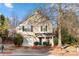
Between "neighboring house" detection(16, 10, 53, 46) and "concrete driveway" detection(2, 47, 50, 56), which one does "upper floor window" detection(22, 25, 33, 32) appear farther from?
"concrete driveway" detection(2, 47, 50, 56)

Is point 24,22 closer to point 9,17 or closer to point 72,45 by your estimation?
point 9,17

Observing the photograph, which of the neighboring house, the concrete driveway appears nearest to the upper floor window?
the neighboring house

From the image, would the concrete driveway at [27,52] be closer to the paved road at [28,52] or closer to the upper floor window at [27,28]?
the paved road at [28,52]

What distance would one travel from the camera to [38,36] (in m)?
4.38

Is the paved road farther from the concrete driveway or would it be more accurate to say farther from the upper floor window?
the upper floor window

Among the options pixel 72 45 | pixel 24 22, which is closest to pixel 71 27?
pixel 72 45

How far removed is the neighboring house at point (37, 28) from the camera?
4375mm

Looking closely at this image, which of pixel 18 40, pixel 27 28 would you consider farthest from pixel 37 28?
pixel 18 40

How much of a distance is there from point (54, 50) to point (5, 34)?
22.7 inches

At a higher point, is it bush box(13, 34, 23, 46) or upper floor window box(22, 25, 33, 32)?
upper floor window box(22, 25, 33, 32)

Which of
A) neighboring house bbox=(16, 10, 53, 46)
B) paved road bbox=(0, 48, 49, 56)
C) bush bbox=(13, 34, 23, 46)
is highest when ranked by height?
neighboring house bbox=(16, 10, 53, 46)

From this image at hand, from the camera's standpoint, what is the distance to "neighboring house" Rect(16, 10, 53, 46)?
14.4 ft

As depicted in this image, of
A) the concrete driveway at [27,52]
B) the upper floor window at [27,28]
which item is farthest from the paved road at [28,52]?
the upper floor window at [27,28]

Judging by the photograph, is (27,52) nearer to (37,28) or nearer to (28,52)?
(28,52)
